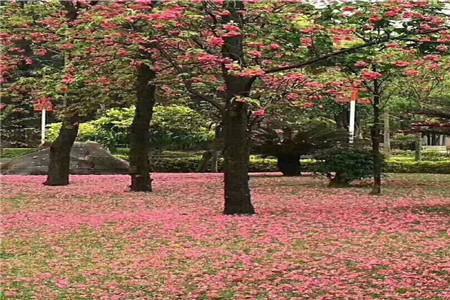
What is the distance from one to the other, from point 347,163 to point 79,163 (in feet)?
28.7

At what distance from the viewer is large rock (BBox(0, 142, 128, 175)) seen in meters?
20.2

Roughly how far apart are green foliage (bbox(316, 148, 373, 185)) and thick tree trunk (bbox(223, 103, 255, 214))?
5.51 m

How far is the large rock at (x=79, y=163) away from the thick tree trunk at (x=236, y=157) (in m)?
11.4

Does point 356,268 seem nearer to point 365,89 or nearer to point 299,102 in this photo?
point 365,89

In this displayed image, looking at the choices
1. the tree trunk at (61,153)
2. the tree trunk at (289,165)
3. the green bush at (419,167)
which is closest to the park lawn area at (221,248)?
the tree trunk at (61,153)

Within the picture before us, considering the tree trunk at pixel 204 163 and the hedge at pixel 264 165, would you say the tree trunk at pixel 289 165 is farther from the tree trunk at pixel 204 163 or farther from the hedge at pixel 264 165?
the tree trunk at pixel 204 163

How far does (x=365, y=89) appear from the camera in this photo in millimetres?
12734

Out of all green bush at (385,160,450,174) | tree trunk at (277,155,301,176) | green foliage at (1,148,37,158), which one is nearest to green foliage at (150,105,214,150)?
tree trunk at (277,155,301,176)

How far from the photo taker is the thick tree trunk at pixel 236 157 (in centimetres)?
Answer: 984

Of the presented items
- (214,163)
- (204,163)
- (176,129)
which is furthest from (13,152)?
(214,163)

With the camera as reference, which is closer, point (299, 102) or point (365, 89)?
point (365, 89)

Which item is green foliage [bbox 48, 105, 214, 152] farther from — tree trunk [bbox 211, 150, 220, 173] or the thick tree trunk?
the thick tree trunk

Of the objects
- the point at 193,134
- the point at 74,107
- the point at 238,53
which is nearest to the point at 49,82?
the point at 74,107

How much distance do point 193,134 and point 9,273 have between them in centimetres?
1918
